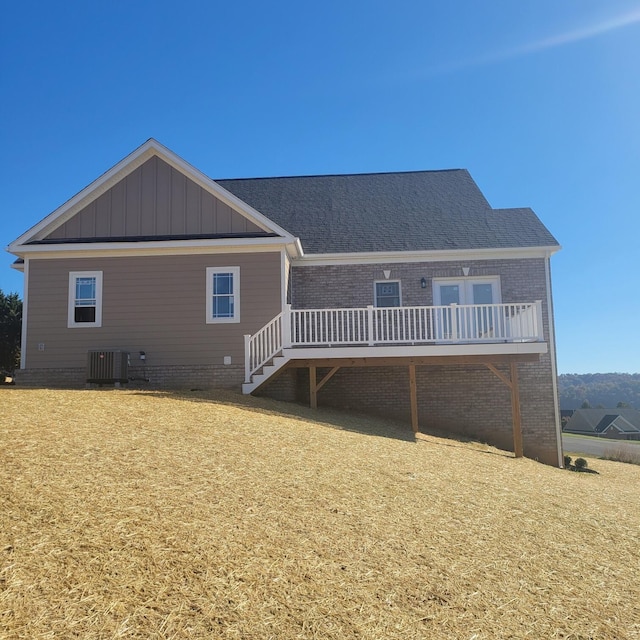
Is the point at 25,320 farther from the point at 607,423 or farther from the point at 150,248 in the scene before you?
the point at 607,423

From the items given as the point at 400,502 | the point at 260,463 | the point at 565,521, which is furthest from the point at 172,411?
the point at 565,521

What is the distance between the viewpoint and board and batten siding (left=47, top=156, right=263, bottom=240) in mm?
16281

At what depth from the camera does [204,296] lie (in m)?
15.9

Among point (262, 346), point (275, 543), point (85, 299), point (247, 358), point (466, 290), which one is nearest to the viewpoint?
point (275, 543)

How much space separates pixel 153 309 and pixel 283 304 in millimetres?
3383

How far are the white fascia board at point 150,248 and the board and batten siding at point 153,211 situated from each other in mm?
461

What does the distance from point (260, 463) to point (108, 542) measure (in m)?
2.96

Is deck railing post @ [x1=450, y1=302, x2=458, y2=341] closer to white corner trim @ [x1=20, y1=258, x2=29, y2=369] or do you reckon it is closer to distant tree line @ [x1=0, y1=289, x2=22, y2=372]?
white corner trim @ [x1=20, y1=258, x2=29, y2=369]

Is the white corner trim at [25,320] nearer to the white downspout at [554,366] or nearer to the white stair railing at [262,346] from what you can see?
the white stair railing at [262,346]

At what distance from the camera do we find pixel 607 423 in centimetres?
4866

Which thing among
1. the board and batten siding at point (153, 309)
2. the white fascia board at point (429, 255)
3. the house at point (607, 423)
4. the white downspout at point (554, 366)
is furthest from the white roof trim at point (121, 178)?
the house at point (607, 423)

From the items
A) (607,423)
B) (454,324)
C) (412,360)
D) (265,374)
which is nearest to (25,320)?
(265,374)

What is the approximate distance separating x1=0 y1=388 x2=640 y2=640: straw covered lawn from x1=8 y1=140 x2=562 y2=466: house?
18.7 ft

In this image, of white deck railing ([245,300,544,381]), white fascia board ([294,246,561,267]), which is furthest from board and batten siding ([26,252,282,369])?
white fascia board ([294,246,561,267])
